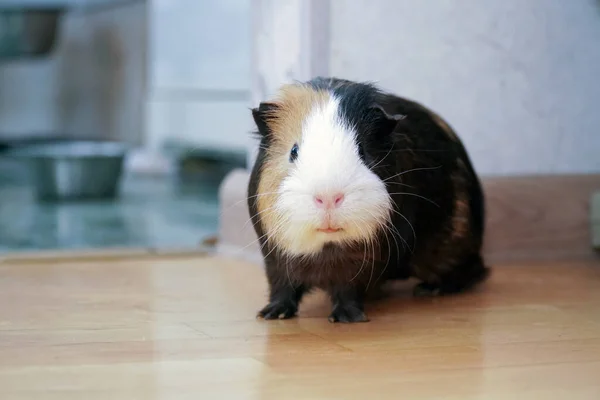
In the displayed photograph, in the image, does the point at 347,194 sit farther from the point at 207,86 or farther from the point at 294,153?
the point at 207,86

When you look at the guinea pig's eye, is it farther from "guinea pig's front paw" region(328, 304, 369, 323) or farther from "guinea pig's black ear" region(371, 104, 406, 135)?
"guinea pig's front paw" region(328, 304, 369, 323)

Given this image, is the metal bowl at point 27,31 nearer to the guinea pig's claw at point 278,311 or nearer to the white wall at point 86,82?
the white wall at point 86,82

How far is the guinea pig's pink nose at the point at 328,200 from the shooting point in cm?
166

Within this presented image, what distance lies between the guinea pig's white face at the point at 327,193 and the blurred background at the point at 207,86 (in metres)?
0.84

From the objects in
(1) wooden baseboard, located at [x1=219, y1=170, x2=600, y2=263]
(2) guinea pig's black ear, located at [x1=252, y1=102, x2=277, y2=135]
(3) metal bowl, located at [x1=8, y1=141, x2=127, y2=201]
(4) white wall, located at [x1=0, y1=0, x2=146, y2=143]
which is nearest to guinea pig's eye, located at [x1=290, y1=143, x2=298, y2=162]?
(2) guinea pig's black ear, located at [x1=252, y1=102, x2=277, y2=135]

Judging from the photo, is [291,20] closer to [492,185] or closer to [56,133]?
[492,185]

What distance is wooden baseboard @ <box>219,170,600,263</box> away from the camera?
279 cm

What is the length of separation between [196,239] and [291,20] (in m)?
0.96

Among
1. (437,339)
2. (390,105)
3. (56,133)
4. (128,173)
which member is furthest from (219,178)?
(437,339)

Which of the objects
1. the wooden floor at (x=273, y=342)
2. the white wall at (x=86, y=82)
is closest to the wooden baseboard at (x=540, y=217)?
the wooden floor at (x=273, y=342)

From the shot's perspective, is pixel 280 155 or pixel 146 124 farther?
pixel 146 124

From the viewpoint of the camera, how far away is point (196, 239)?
330 centimetres

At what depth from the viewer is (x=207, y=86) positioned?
5.59m

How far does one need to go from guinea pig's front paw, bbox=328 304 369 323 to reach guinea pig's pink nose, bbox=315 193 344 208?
1.06 ft
